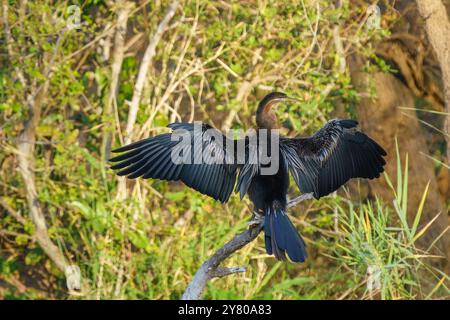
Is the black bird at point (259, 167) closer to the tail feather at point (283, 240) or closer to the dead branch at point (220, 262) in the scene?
the tail feather at point (283, 240)

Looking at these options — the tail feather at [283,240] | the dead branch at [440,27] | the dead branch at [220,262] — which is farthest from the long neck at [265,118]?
the dead branch at [440,27]

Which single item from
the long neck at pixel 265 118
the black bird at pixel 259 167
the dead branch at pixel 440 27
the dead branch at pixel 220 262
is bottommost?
the dead branch at pixel 220 262

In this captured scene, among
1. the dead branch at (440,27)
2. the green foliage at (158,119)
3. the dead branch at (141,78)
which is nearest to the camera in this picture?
the dead branch at (440,27)

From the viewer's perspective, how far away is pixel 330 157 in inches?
229

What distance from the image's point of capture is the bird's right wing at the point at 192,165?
5500 mm

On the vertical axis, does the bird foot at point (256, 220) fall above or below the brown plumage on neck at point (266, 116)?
below

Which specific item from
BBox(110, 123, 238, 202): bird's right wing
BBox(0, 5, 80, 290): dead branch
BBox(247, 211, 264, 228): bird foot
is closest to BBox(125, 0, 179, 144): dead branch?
BBox(0, 5, 80, 290): dead branch

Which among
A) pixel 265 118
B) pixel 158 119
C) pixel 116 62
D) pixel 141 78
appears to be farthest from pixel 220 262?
pixel 116 62

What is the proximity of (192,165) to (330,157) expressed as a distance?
33.0 inches

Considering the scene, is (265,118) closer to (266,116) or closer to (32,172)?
(266,116)

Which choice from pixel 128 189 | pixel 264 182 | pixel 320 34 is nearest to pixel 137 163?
pixel 264 182

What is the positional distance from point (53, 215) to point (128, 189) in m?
0.61
